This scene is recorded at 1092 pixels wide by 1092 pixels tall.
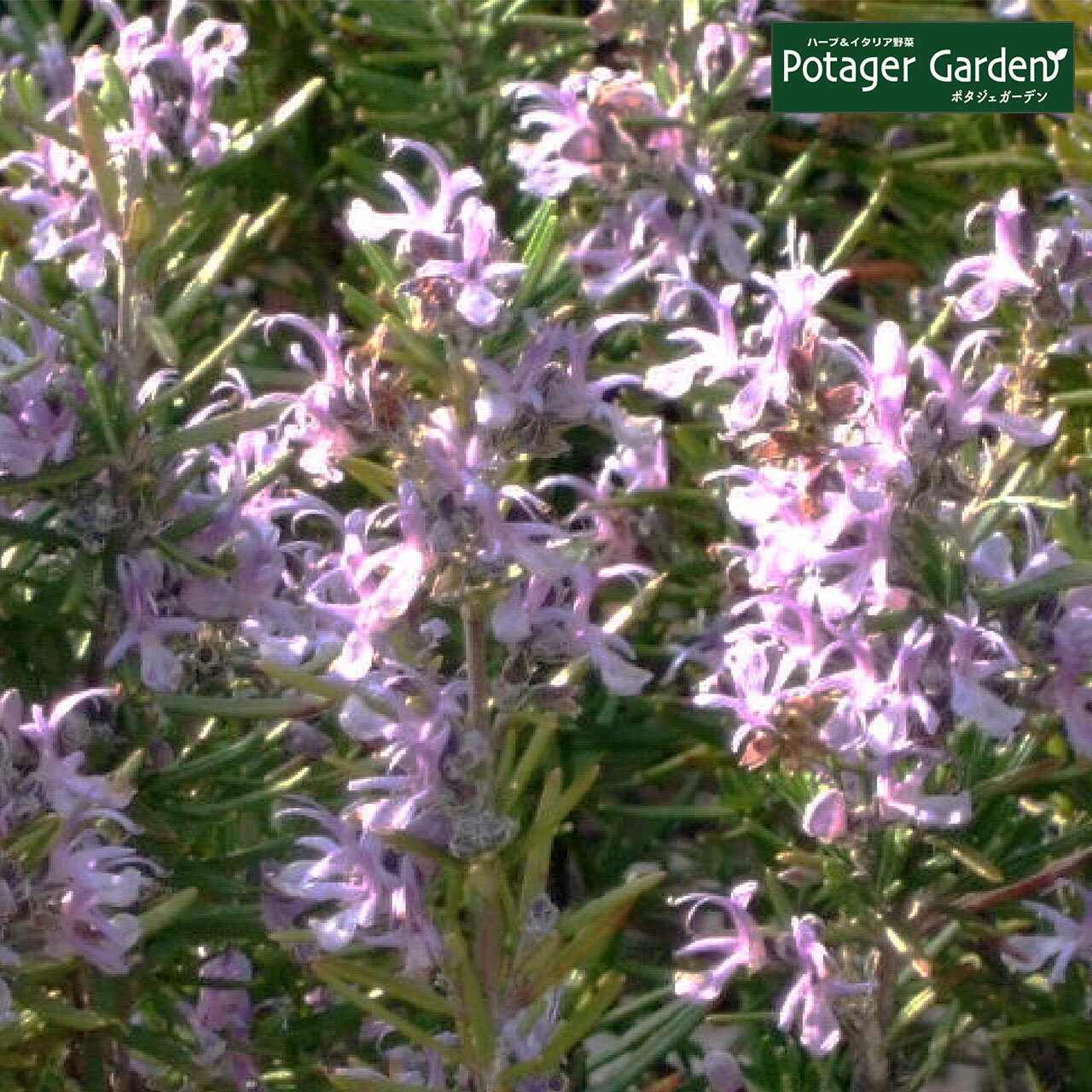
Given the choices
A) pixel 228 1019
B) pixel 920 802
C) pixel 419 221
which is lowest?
pixel 228 1019

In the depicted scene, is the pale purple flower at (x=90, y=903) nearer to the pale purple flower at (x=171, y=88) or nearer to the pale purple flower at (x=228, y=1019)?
the pale purple flower at (x=228, y=1019)

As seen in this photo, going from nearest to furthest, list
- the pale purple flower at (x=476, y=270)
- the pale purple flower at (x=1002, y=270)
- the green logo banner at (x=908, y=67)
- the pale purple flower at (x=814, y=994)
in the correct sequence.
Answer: the pale purple flower at (x=476, y=270) < the pale purple flower at (x=814, y=994) < the pale purple flower at (x=1002, y=270) < the green logo banner at (x=908, y=67)

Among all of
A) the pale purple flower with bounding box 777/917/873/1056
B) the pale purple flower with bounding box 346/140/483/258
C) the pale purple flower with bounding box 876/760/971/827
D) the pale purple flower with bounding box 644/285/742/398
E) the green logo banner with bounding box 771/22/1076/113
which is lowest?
the pale purple flower with bounding box 777/917/873/1056

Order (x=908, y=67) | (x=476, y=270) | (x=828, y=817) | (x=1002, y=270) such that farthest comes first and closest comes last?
(x=908, y=67), (x=1002, y=270), (x=828, y=817), (x=476, y=270)

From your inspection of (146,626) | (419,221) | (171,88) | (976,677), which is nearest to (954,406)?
(976,677)

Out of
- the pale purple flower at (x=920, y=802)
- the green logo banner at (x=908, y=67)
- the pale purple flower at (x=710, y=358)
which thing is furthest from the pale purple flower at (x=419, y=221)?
the green logo banner at (x=908, y=67)

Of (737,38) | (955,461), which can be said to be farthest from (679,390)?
(737,38)

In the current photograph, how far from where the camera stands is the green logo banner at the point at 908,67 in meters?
1.22

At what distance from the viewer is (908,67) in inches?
50.5

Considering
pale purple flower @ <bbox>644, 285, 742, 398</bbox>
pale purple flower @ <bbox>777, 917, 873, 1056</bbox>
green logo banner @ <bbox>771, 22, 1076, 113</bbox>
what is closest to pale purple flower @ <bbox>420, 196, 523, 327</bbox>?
pale purple flower @ <bbox>644, 285, 742, 398</bbox>

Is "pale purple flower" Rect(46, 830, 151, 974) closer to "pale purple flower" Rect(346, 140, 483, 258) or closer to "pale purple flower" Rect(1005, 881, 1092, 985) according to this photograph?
"pale purple flower" Rect(346, 140, 483, 258)

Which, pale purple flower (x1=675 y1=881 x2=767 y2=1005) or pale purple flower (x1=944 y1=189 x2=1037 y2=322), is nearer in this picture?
pale purple flower (x1=675 y1=881 x2=767 y2=1005)

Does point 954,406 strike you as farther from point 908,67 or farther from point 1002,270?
point 908,67

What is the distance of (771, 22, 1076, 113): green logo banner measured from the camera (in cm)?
122
